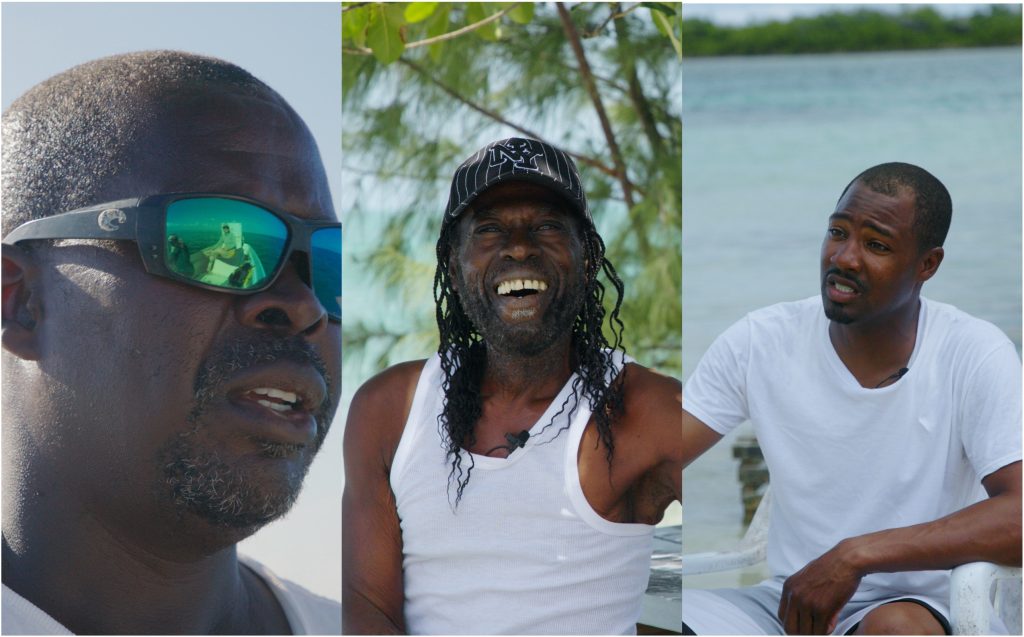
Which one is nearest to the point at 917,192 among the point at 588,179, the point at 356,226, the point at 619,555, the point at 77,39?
the point at 588,179

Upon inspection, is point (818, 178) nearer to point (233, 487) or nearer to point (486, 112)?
point (486, 112)

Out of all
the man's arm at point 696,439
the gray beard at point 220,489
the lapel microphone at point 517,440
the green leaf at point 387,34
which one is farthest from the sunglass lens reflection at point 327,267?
the man's arm at point 696,439

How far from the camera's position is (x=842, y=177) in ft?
12.4

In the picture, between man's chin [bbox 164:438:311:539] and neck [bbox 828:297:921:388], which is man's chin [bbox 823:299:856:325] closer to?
neck [bbox 828:297:921:388]

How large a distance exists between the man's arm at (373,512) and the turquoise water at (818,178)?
2.93ft

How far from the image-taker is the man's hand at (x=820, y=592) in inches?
137

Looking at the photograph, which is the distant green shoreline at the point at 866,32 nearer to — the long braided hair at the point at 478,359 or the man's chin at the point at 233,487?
the long braided hair at the point at 478,359

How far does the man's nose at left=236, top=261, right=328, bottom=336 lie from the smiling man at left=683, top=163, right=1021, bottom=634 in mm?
1175

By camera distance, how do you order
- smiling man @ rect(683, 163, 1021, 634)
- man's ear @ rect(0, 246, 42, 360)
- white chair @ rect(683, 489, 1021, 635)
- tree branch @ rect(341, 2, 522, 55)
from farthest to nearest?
1. tree branch @ rect(341, 2, 522, 55)
2. man's ear @ rect(0, 246, 42, 360)
3. smiling man @ rect(683, 163, 1021, 634)
4. white chair @ rect(683, 489, 1021, 635)

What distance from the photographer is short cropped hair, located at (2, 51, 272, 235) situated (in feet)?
11.9

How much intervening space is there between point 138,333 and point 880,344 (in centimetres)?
216

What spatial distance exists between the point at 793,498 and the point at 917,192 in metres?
0.96

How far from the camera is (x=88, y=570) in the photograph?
3.69 m

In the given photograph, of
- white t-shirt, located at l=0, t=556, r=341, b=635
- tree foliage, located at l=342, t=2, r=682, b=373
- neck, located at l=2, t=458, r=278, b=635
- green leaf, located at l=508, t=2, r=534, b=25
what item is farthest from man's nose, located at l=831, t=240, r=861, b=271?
neck, located at l=2, t=458, r=278, b=635
